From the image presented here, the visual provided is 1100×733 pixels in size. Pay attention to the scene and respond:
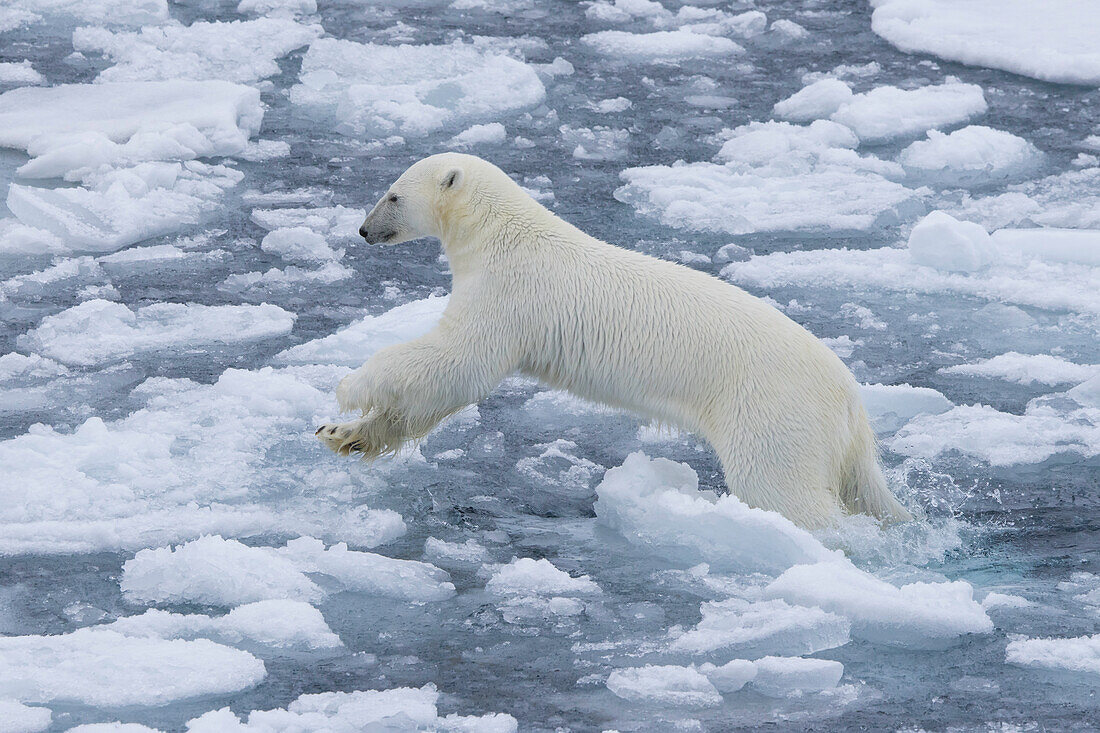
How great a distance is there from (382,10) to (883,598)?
6771mm

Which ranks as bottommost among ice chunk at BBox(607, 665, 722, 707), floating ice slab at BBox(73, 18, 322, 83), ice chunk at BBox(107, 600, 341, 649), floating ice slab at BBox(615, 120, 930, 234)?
ice chunk at BBox(107, 600, 341, 649)

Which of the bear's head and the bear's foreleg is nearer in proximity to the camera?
the bear's foreleg

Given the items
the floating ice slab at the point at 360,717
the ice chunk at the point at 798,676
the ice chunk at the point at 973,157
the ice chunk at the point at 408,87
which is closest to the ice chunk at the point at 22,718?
the floating ice slab at the point at 360,717

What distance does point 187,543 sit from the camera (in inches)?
137

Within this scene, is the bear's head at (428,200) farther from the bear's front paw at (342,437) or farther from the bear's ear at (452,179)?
the bear's front paw at (342,437)

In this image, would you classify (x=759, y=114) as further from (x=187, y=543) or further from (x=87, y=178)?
(x=187, y=543)

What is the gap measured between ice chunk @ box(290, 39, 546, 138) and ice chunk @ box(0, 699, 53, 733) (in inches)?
185

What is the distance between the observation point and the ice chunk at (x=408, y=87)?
721 cm

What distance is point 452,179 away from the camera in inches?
161

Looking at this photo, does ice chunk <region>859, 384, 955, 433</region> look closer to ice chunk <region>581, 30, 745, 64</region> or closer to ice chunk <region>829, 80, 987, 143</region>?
ice chunk <region>829, 80, 987, 143</region>

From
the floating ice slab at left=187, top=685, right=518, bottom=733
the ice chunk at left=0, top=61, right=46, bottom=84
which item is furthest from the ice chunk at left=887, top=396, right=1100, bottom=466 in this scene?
the ice chunk at left=0, top=61, right=46, bottom=84

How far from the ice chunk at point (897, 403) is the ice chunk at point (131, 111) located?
3.67 meters

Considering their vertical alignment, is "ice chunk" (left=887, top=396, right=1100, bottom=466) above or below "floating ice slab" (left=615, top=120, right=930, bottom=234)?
below

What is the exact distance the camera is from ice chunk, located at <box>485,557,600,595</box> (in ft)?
11.3
